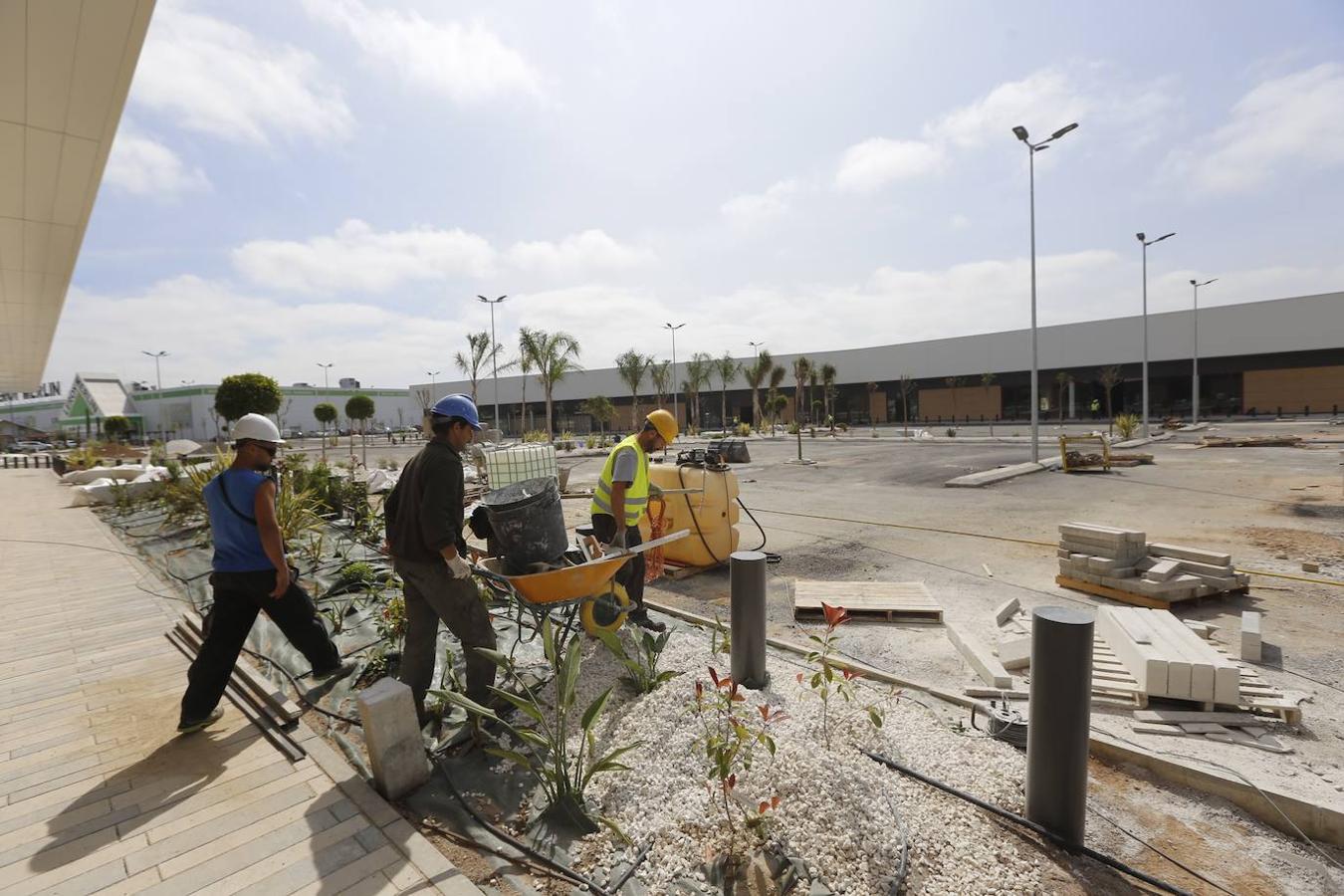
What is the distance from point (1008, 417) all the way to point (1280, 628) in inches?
1940

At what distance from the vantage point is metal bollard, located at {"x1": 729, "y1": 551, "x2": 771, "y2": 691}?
3.71m

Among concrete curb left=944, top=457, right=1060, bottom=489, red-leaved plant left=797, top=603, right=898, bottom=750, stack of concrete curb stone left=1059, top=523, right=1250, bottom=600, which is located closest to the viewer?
red-leaved plant left=797, top=603, right=898, bottom=750

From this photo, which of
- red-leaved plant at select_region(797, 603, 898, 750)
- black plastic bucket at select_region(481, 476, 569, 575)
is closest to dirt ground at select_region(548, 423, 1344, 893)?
red-leaved plant at select_region(797, 603, 898, 750)

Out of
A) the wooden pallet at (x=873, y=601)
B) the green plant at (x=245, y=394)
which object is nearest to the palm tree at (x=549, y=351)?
the green plant at (x=245, y=394)

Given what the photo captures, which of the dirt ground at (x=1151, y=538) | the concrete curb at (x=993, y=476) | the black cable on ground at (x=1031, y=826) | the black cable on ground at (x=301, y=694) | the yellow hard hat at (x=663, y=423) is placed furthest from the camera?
the concrete curb at (x=993, y=476)

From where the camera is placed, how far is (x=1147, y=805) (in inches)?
105

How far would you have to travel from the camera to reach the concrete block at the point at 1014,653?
396cm

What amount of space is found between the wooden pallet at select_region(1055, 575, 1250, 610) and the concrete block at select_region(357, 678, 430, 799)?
6039mm

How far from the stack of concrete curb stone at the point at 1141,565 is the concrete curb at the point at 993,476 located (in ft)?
26.6

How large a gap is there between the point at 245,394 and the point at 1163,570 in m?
30.3

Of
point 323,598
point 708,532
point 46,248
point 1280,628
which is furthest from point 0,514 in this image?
point 1280,628

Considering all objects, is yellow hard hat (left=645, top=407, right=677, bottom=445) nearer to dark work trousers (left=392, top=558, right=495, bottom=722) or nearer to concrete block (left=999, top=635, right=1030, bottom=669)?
dark work trousers (left=392, top=558, right=495, bottom=722)

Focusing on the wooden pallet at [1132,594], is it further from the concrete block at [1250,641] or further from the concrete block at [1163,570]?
the concrete block at [1250,641]

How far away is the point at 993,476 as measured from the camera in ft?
48.6
